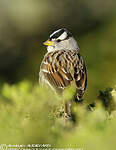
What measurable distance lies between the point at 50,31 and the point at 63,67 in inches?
178

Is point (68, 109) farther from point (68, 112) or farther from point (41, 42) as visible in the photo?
point (41, 42)

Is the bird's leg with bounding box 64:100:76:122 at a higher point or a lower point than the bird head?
lower

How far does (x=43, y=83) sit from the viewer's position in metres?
4.19

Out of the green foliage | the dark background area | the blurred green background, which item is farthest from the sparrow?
the dark background area

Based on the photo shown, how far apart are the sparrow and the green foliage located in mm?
1301

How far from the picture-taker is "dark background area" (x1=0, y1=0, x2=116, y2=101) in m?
6.95

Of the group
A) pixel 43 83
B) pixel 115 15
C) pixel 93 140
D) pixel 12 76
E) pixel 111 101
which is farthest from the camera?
pixel 115 15

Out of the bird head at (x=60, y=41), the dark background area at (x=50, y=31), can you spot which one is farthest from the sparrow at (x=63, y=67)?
the dark background area at (x=50, y=31)

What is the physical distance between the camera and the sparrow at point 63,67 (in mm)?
3783

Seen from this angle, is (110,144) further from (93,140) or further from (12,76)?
(12,76)

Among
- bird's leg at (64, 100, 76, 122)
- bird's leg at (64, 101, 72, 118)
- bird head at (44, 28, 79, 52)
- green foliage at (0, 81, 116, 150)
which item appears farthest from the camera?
bird head at (44, 28, 79, 52)

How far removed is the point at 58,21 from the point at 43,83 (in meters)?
5.19

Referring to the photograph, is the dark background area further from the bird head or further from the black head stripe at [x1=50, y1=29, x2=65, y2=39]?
the black head stripe at [x1=50, y1=29, x2=65, y2=39]

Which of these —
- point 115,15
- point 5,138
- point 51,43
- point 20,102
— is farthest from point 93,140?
point 115,15
